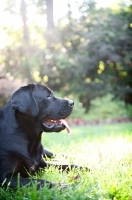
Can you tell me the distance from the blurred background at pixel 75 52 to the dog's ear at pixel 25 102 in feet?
40.2

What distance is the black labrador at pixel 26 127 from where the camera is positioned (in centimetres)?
310

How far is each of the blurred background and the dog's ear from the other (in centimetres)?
1226

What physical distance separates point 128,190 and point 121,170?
630 millimetres

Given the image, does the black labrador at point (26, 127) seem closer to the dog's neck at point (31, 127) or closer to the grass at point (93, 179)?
the dog's neck at point (31, 127)

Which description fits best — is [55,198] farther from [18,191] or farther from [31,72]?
[31,72]

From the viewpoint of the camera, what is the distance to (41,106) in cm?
346

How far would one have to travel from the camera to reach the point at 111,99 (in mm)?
16875

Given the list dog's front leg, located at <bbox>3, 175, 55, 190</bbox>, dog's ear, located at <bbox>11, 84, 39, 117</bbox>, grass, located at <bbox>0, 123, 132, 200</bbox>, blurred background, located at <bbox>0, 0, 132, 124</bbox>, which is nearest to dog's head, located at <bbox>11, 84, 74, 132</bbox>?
dog's ear, located at <bbox>11, 84, 39, 117</bbox>

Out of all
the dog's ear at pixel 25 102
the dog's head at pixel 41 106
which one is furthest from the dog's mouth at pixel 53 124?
the dog's ear at pixel 25 102

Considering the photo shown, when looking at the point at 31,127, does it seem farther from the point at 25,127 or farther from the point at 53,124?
the point at 53,124

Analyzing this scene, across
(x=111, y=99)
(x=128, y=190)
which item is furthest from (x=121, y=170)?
(x=111, y=99)

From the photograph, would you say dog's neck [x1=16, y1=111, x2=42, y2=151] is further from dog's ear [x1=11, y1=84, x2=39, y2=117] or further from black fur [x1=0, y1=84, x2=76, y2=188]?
dog's ear [x1=11, y1=84, x2=39, y2=117]

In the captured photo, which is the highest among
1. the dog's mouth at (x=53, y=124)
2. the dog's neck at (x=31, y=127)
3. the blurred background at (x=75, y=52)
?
the blurred background at (x=75, y=52)

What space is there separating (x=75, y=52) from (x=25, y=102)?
15445 mm
